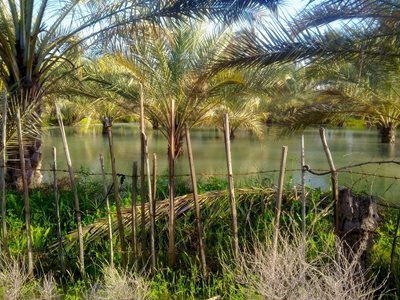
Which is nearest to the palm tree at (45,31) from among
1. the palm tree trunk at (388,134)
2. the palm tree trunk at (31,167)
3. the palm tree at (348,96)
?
the palm tree trunk at (31,167)

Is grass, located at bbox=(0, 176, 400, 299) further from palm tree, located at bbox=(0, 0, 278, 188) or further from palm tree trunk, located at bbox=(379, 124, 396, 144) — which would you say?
palm tree trunk, located at bbox=(379, 124, 396, 144)

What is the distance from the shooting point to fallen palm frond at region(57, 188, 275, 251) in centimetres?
554

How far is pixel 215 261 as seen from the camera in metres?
5.04

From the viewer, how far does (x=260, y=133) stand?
→ 573 inches

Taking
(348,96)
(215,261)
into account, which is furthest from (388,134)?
(215,261)

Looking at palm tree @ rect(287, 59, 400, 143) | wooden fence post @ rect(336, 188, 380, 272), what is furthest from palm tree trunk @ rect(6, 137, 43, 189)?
wooden fence post @ rect(336, 188, 380, 272)

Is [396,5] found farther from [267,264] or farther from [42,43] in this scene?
[42,43]

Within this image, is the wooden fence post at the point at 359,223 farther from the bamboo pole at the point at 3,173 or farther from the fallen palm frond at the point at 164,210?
the bamboo pole at the point at 3,173

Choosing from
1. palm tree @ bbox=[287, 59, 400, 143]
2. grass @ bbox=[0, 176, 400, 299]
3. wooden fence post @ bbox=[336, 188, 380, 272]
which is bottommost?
grass @ bbox=[0, 176, 400, 299]

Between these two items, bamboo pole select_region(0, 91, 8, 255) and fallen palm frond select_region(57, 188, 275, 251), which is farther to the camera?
fallen palm frond select_region(57, 188, 275, 251)

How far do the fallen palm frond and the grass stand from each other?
0.03m

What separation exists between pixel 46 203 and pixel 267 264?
15.6ft

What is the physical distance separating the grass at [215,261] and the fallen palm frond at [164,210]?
0.09 ft

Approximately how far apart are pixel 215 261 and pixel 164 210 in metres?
1.00
